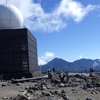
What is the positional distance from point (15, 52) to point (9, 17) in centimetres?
638

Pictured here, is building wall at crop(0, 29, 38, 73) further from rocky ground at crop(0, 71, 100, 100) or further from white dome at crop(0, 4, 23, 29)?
rocky ground at crop(0, 71, 100, 100)

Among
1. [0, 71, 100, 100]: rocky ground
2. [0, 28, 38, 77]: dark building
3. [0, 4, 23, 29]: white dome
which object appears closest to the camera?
[0, 71, 100, 100]: rocky ground

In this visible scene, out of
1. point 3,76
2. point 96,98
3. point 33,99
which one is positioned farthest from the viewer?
point 3,76

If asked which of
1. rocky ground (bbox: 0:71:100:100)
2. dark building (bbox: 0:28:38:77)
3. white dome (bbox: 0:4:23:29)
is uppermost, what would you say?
white dome (bbox: 0:4:23:29)

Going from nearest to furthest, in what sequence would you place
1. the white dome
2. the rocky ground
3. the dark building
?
the rocky ground, the dark building, the white dome

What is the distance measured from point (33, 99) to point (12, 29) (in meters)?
25.7

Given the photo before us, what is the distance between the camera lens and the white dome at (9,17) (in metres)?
40.9

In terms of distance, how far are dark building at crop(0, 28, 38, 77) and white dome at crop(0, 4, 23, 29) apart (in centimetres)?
260

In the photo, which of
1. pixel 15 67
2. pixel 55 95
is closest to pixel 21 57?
pixel 15 67

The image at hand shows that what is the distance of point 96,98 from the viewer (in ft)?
51.7

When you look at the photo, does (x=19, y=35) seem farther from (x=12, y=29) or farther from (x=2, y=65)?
(x=2, y=65)

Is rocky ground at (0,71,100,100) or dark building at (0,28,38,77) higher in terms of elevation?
dark building at (0,28,38,77)

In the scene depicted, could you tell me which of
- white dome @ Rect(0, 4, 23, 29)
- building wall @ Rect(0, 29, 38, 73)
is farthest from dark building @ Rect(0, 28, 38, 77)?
white dome @ Rect(0, 4, 23, 29)

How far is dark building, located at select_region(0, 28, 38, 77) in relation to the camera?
126ft
